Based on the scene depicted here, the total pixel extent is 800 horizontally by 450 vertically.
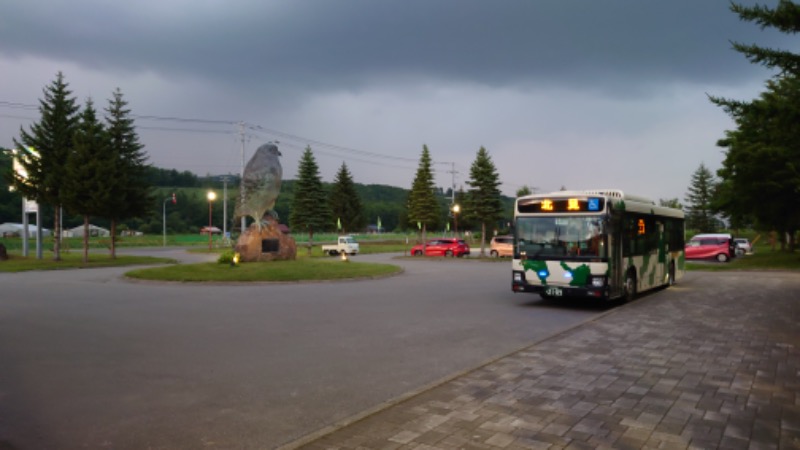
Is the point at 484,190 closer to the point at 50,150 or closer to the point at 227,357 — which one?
the point at 50,150

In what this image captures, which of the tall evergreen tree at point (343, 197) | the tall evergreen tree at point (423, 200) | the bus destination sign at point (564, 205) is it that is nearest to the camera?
the bus destination sign at point (564, 205)

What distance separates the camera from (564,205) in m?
13.4

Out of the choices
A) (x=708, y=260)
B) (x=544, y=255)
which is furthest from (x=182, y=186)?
(x=544, y=255)

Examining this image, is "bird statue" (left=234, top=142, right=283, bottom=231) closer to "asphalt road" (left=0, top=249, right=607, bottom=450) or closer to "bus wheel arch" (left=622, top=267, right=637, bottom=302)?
"asphalt road" (left=0, top=249, right=607, bottom=450)

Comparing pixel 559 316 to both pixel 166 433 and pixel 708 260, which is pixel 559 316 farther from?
pixel 708 260

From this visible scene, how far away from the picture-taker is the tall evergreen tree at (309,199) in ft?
177

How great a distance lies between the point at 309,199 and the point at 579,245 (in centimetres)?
4346

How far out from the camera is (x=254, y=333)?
10133mm

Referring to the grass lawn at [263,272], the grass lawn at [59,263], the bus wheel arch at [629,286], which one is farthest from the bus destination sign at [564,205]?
the grass lawn at [59,263]

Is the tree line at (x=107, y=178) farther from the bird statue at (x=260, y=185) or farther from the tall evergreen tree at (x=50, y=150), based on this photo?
the bird statue at (x=260, y=185)

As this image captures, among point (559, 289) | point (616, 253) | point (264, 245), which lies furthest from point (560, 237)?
point (264, 245)

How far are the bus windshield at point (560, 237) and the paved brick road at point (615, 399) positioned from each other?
320 centimetres

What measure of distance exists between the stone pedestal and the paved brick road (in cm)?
1869

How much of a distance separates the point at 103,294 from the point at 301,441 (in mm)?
14792
